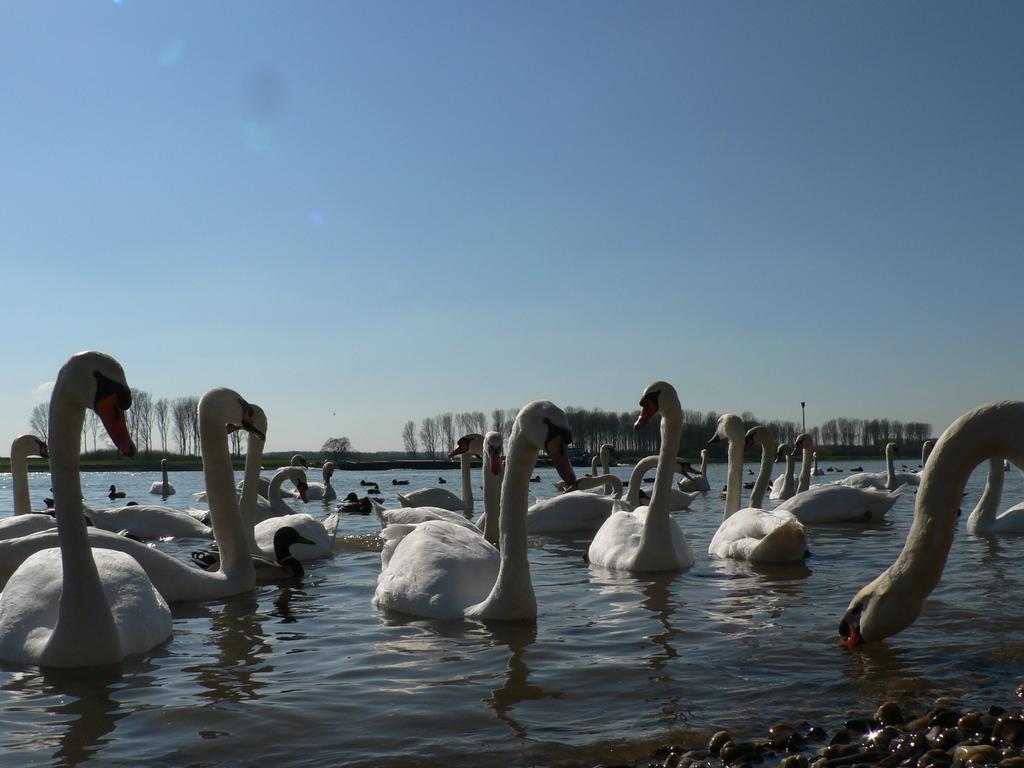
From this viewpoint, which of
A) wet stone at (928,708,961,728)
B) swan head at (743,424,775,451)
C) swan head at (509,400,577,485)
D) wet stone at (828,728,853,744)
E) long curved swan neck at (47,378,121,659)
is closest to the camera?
wet stone at (828,728,853,744)

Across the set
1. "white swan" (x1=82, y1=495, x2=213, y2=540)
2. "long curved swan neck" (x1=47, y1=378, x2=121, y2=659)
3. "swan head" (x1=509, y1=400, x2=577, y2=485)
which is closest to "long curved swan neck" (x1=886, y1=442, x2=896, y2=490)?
"white swan" (x1=82, y1=495, x2=213, y2=540)

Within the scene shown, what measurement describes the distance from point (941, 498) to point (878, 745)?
1.34 m

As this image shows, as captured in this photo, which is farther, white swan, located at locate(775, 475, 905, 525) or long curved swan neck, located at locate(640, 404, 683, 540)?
white swan, located at locate(775, 475, 905, 525)

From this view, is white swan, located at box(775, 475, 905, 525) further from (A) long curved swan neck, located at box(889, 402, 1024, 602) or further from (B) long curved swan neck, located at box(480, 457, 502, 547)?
(A) long curved swan neck, located at box(889, 402, 1024, 602)

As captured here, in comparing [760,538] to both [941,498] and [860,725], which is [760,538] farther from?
[860,725]

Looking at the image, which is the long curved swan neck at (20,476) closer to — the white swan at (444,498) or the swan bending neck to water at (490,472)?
the swan bending neck to water at (490,472)

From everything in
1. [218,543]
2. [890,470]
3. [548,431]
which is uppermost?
[548,431]

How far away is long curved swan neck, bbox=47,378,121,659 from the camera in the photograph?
5.76 meters

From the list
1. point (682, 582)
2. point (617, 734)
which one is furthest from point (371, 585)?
point (617, 734)

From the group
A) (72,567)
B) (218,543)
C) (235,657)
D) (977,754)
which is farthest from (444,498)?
(977,754)

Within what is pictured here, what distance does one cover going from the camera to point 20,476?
13.1 meters

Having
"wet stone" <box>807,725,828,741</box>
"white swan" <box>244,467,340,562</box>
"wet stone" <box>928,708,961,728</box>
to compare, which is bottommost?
"wet stone" <box>807,725,828,741</box>

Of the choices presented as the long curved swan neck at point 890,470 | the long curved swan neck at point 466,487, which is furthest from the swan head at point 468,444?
the long curved swan neck at point 890,470

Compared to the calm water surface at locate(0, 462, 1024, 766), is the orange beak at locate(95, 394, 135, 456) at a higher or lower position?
higher
